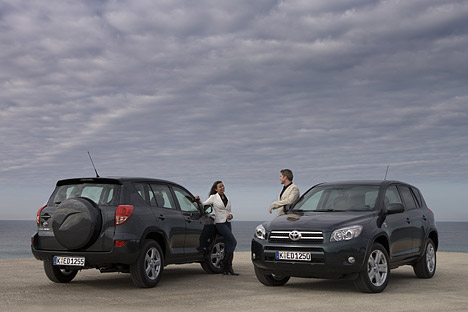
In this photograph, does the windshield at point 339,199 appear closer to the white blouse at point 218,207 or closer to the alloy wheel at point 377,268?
the alloy wheel at point 377,268

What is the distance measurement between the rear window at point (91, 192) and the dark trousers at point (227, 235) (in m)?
2.98

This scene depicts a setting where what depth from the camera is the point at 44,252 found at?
997cm

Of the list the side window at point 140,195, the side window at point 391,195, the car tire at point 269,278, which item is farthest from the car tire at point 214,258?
the side window at point 391,195

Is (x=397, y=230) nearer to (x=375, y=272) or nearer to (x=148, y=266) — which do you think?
(x=375, y=272)

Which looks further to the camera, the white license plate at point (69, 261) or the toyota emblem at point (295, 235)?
the white license plate at point (69, 261)

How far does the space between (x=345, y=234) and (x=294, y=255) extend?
2.78ft

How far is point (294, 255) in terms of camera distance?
30.7 ft

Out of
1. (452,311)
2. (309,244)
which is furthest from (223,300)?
(452,311)

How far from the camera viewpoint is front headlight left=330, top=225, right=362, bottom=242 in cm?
924

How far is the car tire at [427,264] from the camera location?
11734mm

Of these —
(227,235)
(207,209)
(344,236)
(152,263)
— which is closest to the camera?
(344,236)

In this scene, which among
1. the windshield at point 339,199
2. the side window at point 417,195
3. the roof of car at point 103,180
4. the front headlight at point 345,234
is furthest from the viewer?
the side window at point 417,195

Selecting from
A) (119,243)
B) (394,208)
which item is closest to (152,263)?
(119,243)

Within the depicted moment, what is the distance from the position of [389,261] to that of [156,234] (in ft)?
12.9
